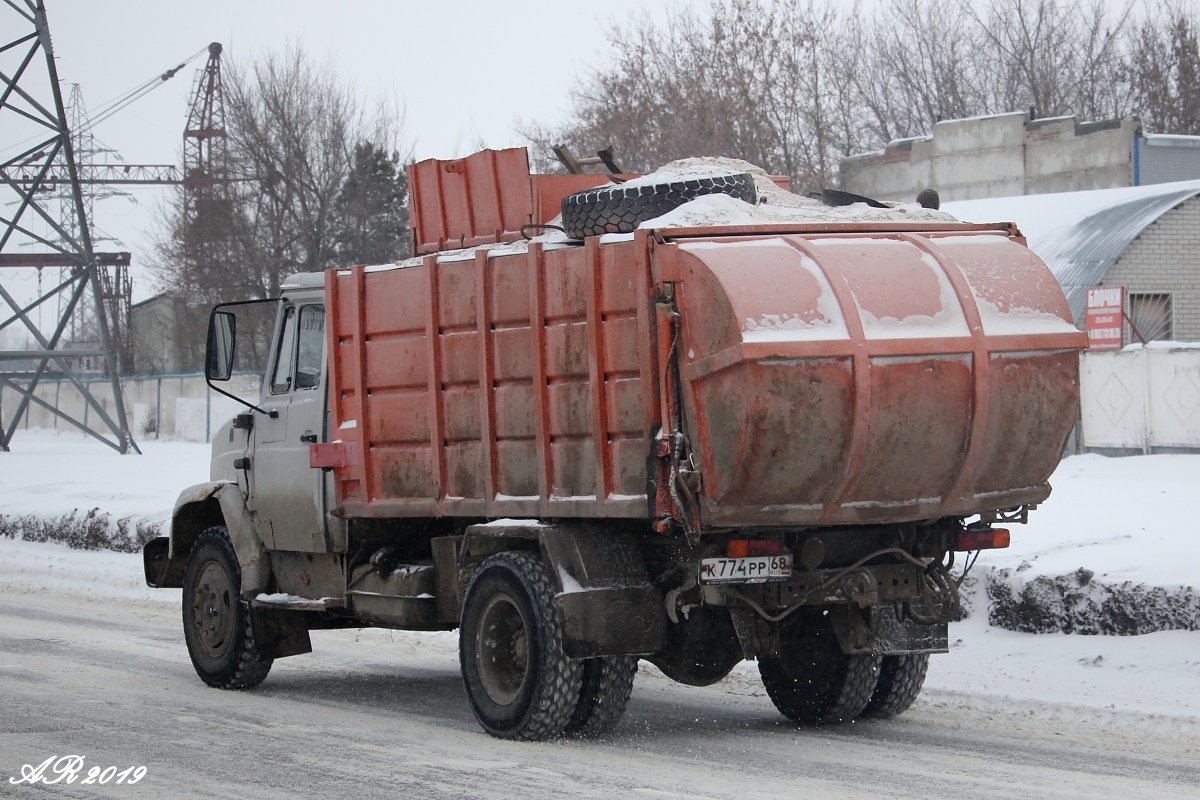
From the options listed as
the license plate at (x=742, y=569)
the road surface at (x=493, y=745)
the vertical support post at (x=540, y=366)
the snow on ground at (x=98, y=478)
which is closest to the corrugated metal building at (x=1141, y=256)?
the snow on ground at (x=98, y=478)

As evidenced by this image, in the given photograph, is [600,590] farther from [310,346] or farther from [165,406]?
[165,406]

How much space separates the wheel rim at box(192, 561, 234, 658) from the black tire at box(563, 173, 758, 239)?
3902 millimetres

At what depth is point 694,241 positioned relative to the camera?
7.23 metres

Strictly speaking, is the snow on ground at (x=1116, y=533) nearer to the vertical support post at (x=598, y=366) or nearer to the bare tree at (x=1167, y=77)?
the vertical support post at (x=598, y=366)

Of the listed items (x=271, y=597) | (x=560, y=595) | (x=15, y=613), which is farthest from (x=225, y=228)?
(x=560, y=595)

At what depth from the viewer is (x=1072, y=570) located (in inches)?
416

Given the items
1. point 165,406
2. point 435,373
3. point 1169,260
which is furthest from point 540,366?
point 165,406

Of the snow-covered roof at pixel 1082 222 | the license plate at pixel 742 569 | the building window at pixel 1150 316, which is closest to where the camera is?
the license plate at pixel 742 569

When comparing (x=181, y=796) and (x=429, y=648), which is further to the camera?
(x=429, y=648)

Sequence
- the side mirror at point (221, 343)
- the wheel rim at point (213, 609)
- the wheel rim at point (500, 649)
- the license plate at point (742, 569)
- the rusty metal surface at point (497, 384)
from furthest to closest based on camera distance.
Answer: the wheel rim at point (213, 609), the side mirror at point (221, 343), the wheel rim at point (500, 649), the rusty metal surface at point (497, 384), the license plate at point (742, 569)

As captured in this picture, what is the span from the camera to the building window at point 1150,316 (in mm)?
28797

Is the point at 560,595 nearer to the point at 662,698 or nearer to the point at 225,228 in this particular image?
the point at 662,698

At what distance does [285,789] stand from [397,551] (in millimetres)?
2837

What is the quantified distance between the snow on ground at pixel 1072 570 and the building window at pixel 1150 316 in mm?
8616
